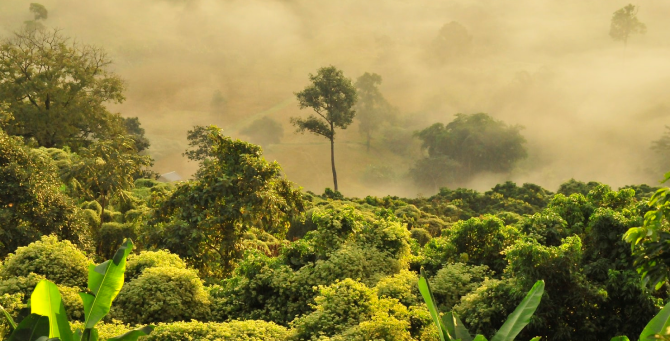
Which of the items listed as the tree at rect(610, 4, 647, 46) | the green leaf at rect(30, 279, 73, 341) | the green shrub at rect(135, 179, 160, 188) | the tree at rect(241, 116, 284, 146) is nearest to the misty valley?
the green leaf at rect(30, 279, 73, 341)

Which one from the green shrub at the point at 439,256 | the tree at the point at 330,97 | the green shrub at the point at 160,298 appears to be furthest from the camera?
the tree at the point at 330,97

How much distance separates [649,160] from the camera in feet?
180

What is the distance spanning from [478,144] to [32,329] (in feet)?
175

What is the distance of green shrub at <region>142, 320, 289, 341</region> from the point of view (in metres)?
6.99

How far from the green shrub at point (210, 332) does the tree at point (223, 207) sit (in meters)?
5.08

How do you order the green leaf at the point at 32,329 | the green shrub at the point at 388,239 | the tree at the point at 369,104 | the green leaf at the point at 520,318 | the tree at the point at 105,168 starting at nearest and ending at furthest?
the green leaf at the point at 32,329 < the green leaf at the point at 520,318 < the green shrub at the point at 388,239 < the tree at the point at 105,168 < the tree at the point at 369,104

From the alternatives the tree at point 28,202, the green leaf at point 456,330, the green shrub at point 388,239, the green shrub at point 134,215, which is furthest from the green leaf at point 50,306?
the green shrub at point 134,215

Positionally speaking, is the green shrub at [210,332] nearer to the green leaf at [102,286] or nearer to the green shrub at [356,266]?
the green shrub at [356,266]

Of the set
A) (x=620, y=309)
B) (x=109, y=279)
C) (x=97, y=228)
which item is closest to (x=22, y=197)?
(x=97, y=228)

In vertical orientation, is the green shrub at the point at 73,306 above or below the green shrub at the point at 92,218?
below

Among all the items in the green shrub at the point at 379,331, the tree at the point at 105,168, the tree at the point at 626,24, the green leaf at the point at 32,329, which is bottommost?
the green leaf at the point at 32,329

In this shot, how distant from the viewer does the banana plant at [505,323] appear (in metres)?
4.39

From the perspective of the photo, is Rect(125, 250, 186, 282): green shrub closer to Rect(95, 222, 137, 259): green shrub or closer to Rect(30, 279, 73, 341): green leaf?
Rect(30, 279, 73, 341): green leaf

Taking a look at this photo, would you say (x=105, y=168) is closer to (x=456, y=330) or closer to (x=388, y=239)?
(x=388, y=239)
